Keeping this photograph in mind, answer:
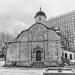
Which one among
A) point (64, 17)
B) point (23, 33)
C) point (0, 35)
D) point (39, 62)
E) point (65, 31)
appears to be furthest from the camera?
point (64, 17)

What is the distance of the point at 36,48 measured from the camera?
82.5 ft

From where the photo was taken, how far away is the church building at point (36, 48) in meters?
24.6

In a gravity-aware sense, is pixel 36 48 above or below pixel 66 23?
below

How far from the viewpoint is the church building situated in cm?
2456

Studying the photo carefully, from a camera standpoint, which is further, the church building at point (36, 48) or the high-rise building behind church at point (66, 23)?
the high-rise building behind church at point (66, 23)

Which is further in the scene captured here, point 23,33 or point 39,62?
point 23,33

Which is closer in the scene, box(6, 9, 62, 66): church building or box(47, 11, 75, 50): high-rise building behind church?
box(6, 9, 62, 66): church building

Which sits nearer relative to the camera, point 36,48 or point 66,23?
point 36,48

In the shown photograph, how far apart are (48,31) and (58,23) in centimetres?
7813

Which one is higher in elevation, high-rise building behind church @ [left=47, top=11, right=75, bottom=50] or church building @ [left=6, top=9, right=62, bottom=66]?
high-rise building behind church @ [left=47, top=11, right=75, bottom=50]

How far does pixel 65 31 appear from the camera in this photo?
93.2m

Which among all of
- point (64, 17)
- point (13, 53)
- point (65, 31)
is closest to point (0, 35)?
point (13, 53)

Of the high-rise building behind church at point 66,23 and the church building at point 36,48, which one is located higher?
the high-rise building behind church at point 66,23

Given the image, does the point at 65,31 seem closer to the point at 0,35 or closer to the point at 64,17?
the point at 64,17
